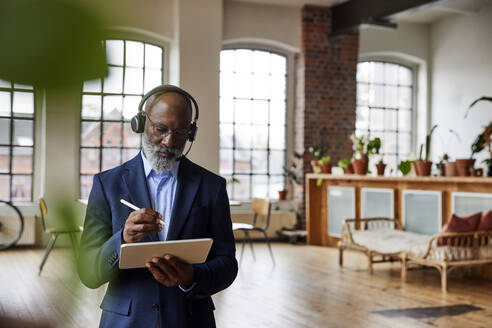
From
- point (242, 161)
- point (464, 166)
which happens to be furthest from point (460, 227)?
point (242, 161)

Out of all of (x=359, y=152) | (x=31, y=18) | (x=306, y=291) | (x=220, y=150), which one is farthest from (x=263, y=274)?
(x=31, y=18)

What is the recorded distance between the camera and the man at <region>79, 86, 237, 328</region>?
4.97 feet

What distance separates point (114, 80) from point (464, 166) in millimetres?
6165

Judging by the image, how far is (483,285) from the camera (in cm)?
575

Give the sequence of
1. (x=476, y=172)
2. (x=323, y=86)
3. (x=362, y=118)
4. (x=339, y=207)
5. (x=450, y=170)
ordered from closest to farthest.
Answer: (x=476, y=172)
(x=450, y=170)
(x=339, y=207)
(x=323, y=86)
(x=362, y=118)

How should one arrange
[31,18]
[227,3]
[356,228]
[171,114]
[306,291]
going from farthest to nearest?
[227,3], [356,228], [306,291], [171,114], [31,18]

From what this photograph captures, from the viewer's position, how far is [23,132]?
0.38 metres

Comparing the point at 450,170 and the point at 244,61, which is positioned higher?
the point at 244,61

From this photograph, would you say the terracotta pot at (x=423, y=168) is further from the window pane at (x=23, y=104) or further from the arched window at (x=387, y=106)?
the window pane at (x=23, y=104)

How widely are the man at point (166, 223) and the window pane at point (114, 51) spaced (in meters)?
1.09

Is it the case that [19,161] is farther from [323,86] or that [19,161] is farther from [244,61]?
[244,61]

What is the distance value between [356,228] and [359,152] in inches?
40.9

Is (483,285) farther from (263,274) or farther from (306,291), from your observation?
(263,274)

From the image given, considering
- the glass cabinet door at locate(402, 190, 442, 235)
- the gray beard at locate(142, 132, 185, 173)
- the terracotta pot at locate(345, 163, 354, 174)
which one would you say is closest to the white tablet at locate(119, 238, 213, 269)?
the gray beard at locate(142, 132, 185, 173)
